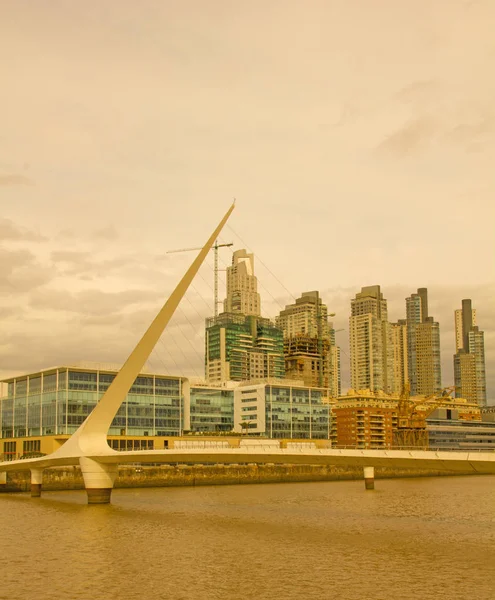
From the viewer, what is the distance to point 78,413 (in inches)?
3209

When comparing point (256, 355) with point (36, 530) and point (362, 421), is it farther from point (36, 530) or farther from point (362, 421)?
point (36, 530)

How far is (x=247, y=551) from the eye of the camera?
27328 mm

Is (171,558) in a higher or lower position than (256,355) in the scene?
lower

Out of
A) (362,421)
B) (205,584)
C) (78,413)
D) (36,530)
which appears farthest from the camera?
(362,421)

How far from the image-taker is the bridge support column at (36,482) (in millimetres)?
54625

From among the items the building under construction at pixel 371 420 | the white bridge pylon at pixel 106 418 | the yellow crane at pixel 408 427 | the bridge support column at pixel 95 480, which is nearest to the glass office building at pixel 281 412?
the yellow crane at pixel 408 427

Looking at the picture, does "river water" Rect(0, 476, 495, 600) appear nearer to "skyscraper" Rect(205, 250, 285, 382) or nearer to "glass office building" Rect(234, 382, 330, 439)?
"glass office building" Rect(234, 382, 330, 439)

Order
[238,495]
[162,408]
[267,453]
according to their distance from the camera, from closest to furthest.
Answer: [267,453] → [238,495] → [162,408]

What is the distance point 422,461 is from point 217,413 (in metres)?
69.8

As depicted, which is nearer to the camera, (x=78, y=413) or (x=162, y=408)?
(x=78, y=413)

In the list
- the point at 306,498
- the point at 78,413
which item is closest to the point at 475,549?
the point at 306,498

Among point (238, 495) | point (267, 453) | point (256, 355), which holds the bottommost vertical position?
point (238, 495)

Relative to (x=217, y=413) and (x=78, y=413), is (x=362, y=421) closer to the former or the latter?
(x=217, y=413)

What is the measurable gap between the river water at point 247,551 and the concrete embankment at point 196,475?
47.2 ft
